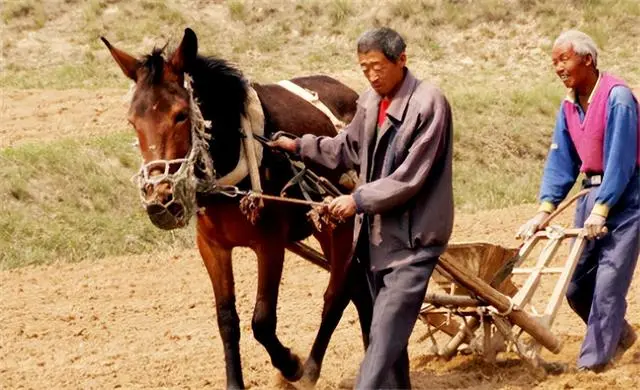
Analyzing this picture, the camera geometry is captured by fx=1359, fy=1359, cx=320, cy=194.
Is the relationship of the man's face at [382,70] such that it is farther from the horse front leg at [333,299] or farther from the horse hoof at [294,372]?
the horse hoof at [294,372]

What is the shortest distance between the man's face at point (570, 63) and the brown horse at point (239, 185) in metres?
1.41

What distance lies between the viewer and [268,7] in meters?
26.8

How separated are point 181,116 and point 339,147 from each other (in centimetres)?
88

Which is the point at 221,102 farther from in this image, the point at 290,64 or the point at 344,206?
the point at 290,64

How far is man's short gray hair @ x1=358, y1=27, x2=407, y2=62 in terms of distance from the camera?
19.9 feet

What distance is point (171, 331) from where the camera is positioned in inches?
379

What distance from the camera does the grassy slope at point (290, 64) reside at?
43.9 feet

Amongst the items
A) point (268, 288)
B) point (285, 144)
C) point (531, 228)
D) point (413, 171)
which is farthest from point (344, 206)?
point (531, 228)

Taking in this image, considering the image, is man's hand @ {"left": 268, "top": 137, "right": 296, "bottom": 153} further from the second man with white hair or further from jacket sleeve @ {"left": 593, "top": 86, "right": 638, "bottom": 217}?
jacket sleeve @ {"left": 593, "top": 86, "right": 638, "bottom": 217}

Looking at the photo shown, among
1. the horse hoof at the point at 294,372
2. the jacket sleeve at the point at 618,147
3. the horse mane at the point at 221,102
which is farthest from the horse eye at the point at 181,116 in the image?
the jacket sleeve at the point at 618,147

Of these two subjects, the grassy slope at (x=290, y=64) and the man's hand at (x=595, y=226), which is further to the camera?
the grassy slope at (x=290, y=64)

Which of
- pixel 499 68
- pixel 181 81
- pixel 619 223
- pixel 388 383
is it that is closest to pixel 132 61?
pixel 181 81

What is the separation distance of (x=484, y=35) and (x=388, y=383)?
2029 cm

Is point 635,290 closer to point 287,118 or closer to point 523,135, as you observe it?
point 287,118
